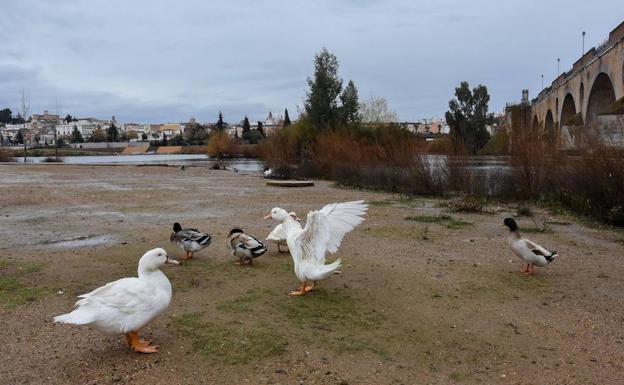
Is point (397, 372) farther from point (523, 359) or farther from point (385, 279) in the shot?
point (385, 279)

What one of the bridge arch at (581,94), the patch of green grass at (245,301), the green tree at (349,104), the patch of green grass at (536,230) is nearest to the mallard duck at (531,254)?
the patch of green grass at (245,301)

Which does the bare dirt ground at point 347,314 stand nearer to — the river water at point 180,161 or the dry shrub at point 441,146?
the dry shrub at point 441,146

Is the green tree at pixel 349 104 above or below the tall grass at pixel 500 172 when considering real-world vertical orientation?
above

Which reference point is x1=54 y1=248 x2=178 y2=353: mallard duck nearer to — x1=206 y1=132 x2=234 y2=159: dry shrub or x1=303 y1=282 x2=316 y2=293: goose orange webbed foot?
x1=303 y1=282 x2=316 y2=293: goose orange webbed foot

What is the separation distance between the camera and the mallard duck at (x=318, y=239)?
21.6 ft

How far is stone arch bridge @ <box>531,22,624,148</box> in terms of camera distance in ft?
87.6

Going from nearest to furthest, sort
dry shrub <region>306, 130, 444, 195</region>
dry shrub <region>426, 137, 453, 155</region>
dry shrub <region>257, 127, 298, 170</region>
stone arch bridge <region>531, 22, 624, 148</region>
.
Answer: dry shrub <region>426, 137, 453, 155</region>
dry shrub <region>306, 130, 444, 195</region>
stone arch bridge <region>531, 22, 624, 148</region>
dry shrub <region>257, 127, 298, 170</region>

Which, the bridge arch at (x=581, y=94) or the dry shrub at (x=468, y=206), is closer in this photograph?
the dry shrub at (x=468, y=206)

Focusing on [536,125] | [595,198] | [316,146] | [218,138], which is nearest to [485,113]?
[218,138]

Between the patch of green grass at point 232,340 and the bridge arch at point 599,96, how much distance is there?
157 feet

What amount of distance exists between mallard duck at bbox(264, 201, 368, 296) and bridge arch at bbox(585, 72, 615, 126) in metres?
45.9

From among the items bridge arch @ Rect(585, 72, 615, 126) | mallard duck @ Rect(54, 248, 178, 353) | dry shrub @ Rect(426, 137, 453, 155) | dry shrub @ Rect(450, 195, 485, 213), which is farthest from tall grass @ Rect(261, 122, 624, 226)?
bridge arch @ Rect(585, 72, 615, 126)

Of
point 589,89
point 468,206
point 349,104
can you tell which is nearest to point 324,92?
point 349,104

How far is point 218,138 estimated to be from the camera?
258 ft
